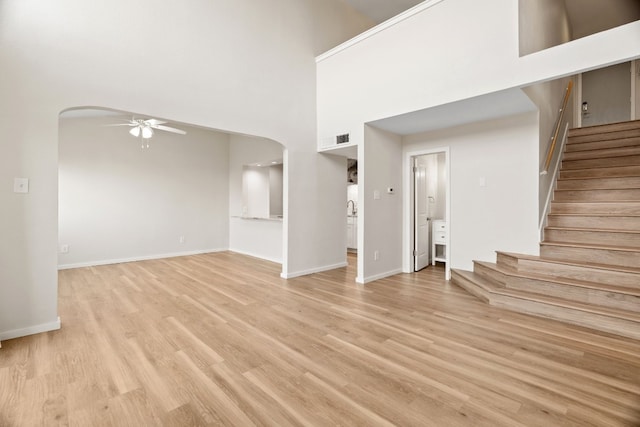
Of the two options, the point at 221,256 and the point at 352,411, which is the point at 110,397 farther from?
the point at 221,256

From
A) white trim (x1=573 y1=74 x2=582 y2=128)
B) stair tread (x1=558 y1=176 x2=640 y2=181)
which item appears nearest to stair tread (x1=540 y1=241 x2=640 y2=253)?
stair tread (x1=558 y1=176 x2=640 y2=181)

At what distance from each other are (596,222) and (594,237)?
0.94 ft

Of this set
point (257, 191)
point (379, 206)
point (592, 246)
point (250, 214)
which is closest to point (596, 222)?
point (592, 246)

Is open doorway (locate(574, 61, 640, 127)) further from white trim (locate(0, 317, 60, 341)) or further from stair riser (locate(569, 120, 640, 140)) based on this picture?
white trim (locate(0, 317, 60, 341))

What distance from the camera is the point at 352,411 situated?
1705mm

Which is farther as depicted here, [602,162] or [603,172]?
[602,162]

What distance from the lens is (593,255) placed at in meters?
3.34

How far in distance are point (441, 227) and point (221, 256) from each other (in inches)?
192

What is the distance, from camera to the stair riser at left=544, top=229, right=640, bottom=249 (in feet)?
10.8

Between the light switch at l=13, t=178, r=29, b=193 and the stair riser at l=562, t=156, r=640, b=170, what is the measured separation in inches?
283

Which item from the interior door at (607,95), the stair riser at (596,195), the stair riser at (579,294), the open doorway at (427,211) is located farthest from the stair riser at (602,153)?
the interior door at (607,95)

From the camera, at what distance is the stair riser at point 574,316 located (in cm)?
266

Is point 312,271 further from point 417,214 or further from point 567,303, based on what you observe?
point 567,303

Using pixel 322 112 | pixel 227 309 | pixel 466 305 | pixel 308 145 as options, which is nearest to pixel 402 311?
pixel 466 305
